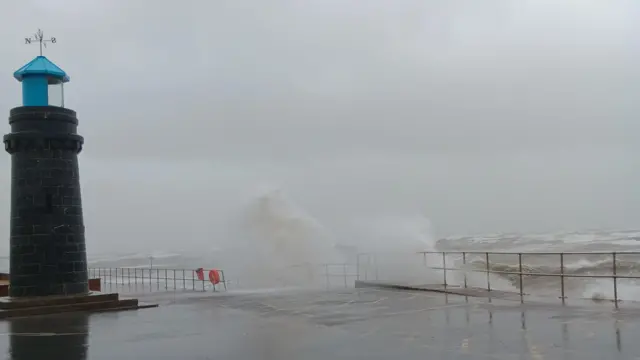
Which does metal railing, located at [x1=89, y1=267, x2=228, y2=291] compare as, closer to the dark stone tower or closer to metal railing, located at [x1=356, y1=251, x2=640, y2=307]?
metal railing, located at [x1=356, y1=251, x2=640, y2=307]

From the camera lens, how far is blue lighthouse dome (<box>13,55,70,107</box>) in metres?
12.9

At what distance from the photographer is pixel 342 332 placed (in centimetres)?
903

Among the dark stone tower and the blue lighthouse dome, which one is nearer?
the dark stone tower

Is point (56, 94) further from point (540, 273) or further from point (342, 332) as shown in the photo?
point (540, 273)

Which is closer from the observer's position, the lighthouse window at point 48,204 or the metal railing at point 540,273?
the lighthouse window at point 48,204

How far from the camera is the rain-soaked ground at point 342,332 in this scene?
7453 mm

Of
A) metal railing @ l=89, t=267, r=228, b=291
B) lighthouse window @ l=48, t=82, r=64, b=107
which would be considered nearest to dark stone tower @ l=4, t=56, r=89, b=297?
lighthouse window @ l=48, t=82, r=64, b=107

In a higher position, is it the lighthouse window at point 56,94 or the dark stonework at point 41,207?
the lighthouse window at point 56,94

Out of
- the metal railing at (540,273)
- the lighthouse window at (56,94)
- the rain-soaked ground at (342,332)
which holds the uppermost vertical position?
the lighthouse window at (56,94)

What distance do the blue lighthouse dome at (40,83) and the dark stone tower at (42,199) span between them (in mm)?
19

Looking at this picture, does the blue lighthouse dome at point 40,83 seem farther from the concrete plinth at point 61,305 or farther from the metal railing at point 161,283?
the metal railing at point 161,283

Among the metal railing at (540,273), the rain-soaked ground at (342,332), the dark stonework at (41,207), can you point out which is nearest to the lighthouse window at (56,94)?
the dark stonework at (41,207)

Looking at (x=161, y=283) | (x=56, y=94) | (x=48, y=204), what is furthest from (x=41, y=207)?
(x=161, y=283)

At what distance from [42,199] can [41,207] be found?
16 cm
